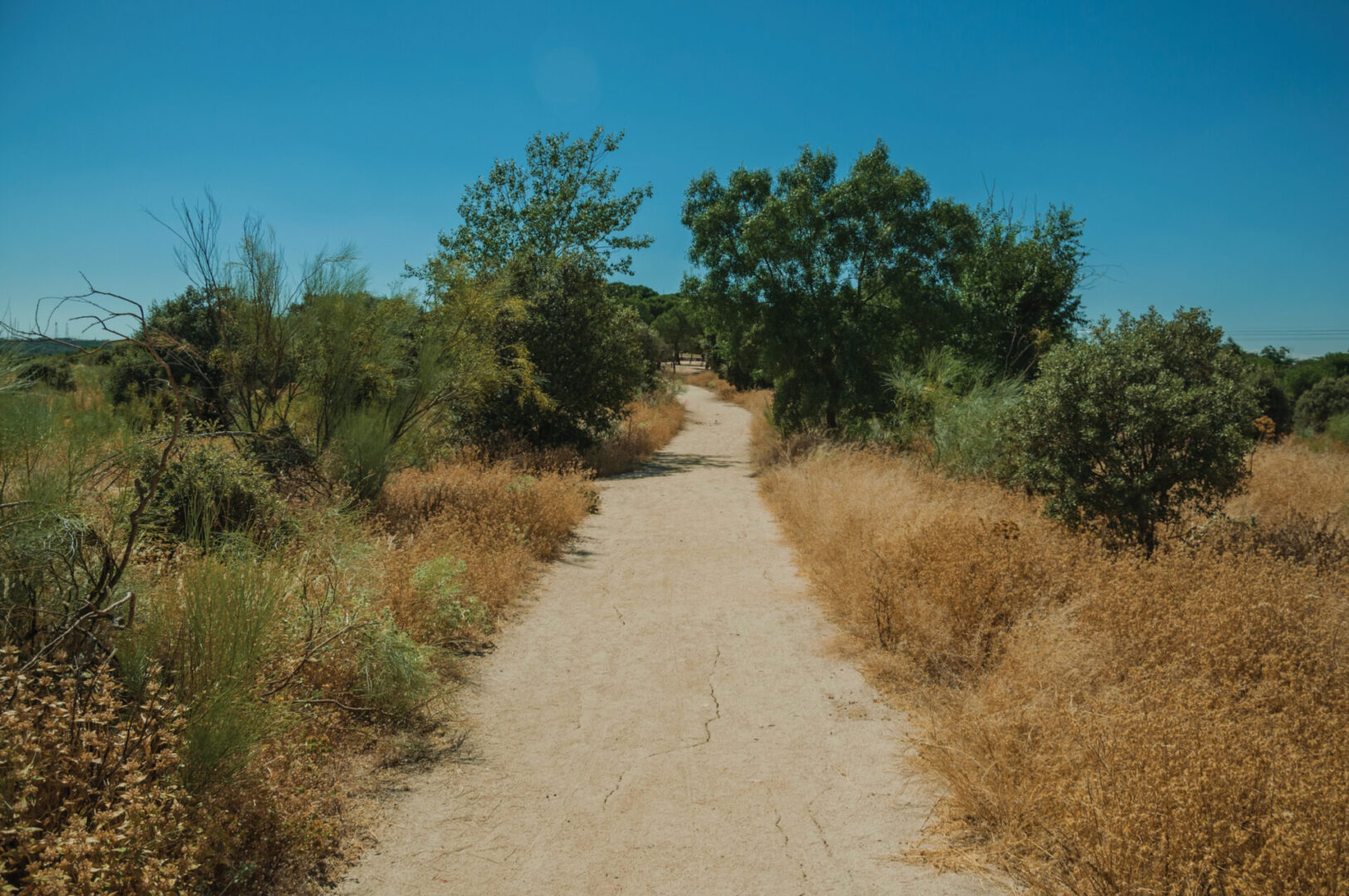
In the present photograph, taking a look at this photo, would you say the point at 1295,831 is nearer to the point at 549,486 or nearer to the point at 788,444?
the point at 549,486

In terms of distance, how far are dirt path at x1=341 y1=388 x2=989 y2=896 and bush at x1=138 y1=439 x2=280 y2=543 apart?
2271 mm

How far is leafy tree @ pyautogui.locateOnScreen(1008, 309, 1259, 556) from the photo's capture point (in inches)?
253

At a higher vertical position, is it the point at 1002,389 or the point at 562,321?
the point at 562,321

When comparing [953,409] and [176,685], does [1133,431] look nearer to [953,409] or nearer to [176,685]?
[953,409]

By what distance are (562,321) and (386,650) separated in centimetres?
1214

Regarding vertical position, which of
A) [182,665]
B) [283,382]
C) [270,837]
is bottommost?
[270,837]

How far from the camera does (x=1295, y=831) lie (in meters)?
2.47

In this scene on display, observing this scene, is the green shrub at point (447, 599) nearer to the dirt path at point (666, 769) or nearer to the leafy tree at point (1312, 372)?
the dirt path at point (666, 769)

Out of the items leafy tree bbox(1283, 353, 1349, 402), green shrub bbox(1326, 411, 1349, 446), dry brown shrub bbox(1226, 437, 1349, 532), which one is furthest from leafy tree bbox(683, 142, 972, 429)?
leafy tree bbox(1283, 353, 1349, 402)

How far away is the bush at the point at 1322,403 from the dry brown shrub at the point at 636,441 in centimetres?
2291

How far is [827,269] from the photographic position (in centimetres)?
1562

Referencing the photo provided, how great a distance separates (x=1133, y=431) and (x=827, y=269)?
989 centimetres

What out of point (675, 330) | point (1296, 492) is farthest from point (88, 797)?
point (675, 330)

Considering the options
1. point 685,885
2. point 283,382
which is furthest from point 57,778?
point 283,382
